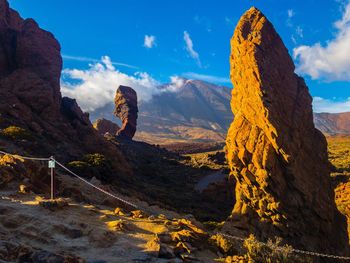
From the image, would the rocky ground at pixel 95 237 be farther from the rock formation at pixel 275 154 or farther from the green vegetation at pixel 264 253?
the rock formation at pixel 275 154

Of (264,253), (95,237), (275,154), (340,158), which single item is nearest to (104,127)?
(340,158)

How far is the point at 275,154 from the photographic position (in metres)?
22.5

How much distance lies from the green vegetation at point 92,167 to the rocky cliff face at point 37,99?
2841mm

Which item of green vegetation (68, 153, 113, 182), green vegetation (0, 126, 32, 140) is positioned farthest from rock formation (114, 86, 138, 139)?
green vegetation (0, 126, 32, 140)

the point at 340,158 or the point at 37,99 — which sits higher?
the point at 37,99

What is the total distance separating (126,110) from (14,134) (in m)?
64.9

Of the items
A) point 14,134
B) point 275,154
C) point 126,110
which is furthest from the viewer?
point 126,110

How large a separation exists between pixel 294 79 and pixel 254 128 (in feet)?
16.0

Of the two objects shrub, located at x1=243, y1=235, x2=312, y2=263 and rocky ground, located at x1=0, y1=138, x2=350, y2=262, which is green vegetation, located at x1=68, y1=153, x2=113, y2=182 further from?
shrub, located at x1=243, y1=235, x2=312, y2=263

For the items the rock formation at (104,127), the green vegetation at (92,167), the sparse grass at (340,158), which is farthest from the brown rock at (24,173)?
the rock formation at (104,127)

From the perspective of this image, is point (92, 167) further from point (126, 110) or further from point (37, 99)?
point (126, 110)

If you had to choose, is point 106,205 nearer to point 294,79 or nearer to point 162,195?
point 294,79

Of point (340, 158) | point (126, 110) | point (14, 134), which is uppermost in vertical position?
point (126, 110)

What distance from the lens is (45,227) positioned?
43.0 feet
